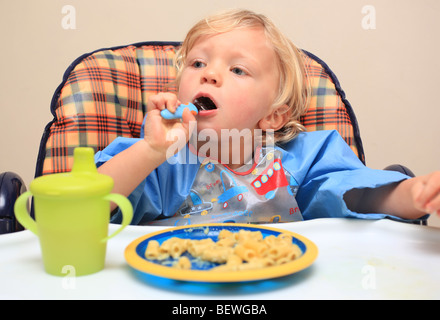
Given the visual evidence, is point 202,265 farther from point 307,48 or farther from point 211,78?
point 307,48

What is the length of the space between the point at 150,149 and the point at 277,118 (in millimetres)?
476

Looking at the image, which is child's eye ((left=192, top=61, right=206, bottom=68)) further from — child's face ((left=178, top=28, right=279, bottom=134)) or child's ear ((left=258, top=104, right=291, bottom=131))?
child's ear ((left=258, top=104, right=291, bottom=131))

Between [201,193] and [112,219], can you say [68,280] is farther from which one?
[201,193]

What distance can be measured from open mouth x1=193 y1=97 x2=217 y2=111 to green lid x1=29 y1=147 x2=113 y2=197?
1.54 feet

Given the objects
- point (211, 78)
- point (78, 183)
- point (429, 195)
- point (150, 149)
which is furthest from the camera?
point (211, 78)

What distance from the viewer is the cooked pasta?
56 centimetres

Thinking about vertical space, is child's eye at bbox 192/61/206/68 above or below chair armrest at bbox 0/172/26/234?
above

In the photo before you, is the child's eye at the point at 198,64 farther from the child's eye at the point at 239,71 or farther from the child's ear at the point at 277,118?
the child's ear at the point at 277,118

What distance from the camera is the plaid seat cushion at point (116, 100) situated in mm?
1099

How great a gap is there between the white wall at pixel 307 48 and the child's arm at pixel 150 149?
1.06 metres

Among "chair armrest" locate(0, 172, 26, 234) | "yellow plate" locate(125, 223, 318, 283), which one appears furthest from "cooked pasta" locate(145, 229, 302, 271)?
"chair armrest" locate(0, 172, 26, 234)

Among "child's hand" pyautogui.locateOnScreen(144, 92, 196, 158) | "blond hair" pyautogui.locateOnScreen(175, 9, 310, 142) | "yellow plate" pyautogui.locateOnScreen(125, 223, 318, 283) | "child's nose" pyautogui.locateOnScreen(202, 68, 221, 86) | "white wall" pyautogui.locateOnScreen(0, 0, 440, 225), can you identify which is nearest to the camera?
"yellow plate" pyautogui.locateOnScreen(125, 223, 318, 283)

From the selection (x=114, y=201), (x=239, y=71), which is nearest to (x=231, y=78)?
(x=239, y=71)

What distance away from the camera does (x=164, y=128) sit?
0.87 metres
